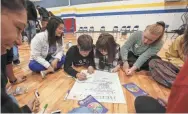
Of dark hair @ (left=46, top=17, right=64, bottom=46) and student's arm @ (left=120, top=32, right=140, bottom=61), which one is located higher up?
dark hair @ (left=46, top=17, right=64, bottom=46)

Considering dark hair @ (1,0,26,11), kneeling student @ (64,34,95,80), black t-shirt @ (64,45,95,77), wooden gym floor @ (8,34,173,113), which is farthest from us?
black t-shirt @ (64,45,95,77)

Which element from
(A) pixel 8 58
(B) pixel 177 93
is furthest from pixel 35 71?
(B) pixel 177 93

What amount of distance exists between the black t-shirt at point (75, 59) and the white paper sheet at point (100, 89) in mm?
291

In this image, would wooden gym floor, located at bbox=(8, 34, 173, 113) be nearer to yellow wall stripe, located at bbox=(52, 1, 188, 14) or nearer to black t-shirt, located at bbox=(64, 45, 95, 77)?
black t-shirt, located at bbox=(64, 45, 95, 77)

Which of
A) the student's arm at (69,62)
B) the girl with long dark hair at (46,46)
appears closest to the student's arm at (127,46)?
the student's arm at (69,62)

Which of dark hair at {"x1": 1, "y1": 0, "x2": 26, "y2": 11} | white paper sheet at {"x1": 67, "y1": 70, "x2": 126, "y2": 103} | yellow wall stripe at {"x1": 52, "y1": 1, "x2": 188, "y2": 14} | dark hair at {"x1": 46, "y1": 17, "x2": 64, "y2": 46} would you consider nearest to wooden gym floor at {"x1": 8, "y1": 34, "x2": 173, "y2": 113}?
white paper sheet at {"x1": 67, "y1": 70, "x2": 126, "y2": 103}

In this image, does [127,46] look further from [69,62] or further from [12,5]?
[12,5]

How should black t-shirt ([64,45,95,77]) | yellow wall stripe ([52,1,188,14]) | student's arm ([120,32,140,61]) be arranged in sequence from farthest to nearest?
yellow wall stripe ([52,1,188,14]) < student's arm ([120,32,140,61]) < black t-shirt ([64,45,95,77])

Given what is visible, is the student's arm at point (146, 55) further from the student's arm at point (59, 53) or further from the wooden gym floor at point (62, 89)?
the student's arm at point (59, 53)

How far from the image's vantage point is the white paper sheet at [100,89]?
1014 millimetres

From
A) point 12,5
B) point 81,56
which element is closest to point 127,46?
point 81,56

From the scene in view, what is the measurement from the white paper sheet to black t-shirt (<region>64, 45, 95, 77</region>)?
0.96ft

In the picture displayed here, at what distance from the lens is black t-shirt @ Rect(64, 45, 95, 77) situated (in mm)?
1494

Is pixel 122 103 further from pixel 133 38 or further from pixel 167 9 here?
pixel 167 9
